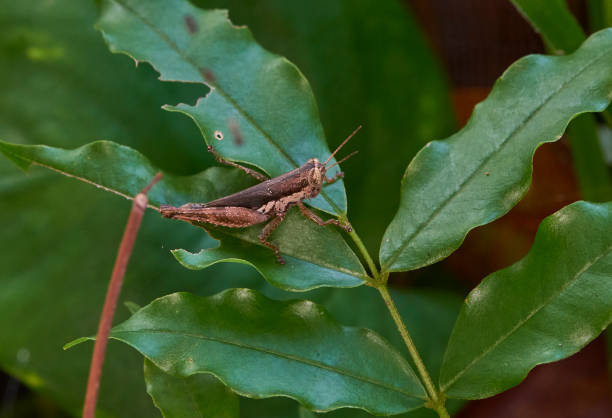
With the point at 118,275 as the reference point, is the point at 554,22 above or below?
above

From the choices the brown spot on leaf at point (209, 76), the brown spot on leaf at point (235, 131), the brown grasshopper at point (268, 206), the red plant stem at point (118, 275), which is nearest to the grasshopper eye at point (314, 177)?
the brown grasshopper at point (268, 206)

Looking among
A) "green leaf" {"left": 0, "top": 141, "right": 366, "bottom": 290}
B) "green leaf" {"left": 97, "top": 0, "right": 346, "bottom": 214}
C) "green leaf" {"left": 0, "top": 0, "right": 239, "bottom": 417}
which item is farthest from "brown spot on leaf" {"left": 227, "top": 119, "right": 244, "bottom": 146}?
"green leaf" {"left": 0, "top": 0, "right": 239, "bottom": 417}

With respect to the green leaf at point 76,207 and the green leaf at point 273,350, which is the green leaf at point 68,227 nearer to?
the green leaf at point 76,207

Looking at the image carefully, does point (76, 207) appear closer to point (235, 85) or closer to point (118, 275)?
point (235, 85)

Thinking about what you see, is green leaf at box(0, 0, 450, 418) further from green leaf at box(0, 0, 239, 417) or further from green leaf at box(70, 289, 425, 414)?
green leaf at box(70, 289, 425, 414)

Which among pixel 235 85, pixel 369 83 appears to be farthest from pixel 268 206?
pixel 369 83
